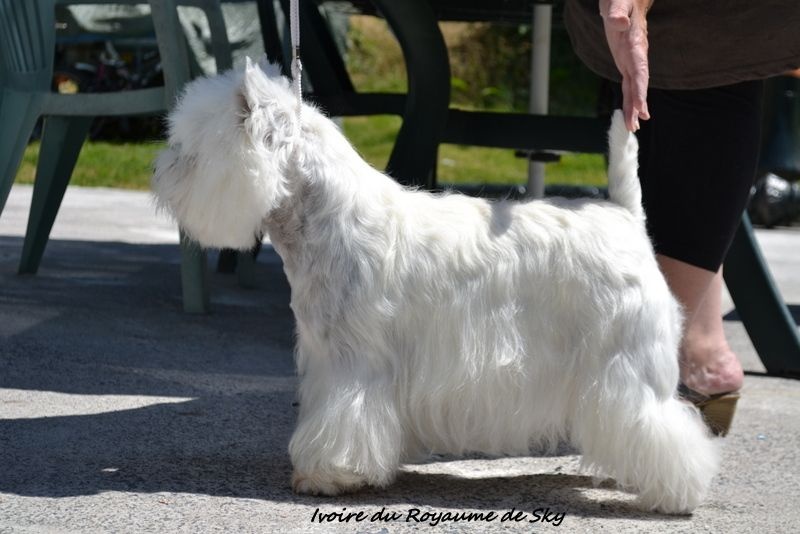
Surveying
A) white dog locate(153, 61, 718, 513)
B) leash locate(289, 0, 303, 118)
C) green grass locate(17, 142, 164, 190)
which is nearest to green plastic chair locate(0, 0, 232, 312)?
leash locate(289, 0, 303, 118)

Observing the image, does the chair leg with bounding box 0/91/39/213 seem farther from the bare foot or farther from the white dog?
the bare foot

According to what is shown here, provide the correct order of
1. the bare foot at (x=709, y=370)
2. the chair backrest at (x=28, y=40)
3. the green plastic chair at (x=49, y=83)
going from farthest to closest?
1. the chair backrest at (x=28, y=40)
2. the green plastic chair at (x=49, y=83)
3. the bare foot at (x=709, y=370)

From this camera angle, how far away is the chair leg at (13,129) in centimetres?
408

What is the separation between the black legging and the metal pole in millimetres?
1500

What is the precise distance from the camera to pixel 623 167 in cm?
264

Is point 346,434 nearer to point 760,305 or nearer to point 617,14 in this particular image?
point 617,14

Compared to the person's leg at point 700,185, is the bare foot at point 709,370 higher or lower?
lower

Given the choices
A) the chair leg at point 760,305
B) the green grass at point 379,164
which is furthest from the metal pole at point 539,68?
the green grass at point 379,164

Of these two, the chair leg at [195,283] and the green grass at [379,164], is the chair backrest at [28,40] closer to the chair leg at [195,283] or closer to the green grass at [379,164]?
the chair leg at [195,283]

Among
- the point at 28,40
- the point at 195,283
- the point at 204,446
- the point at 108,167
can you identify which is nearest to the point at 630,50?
the point at 204,446

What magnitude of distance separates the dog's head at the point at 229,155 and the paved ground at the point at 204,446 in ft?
1.84

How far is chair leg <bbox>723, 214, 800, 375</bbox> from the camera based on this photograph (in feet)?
12.5

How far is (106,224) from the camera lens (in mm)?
6773

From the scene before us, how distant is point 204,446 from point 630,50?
1341 mm
